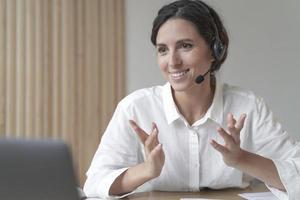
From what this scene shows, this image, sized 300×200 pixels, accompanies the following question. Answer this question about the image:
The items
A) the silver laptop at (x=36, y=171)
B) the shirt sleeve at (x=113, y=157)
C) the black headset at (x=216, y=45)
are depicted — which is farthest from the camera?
the black headset at (x=216, y=45)

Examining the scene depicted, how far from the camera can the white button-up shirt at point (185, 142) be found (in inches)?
54.9

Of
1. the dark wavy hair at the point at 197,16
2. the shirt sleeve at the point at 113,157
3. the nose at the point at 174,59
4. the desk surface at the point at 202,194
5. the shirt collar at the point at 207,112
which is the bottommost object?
the desk surface at the point at 202,194

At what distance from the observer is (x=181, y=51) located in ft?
4.91

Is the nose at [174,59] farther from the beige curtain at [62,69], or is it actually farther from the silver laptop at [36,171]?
the beige curtain at [62,69]

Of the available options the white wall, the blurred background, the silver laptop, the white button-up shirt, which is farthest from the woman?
the white wall

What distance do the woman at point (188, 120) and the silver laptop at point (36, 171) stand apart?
2.97 ft

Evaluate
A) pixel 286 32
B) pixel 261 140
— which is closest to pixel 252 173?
pixel 261 140

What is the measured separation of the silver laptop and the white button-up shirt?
918 millimetres

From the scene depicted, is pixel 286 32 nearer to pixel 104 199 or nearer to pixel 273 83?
pixel 273 83

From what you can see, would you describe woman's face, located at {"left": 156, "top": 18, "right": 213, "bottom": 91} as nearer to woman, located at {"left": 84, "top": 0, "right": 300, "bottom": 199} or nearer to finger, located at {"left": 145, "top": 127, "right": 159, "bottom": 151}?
woman, located at {"left": 84, "top": 0, "right": 300, "bottom": 199}

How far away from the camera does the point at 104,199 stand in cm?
129

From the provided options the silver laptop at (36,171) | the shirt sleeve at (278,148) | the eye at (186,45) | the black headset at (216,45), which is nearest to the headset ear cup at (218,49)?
the black headset at (216,45)

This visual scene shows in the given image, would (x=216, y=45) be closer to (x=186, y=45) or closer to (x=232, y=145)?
(x=186, y=45)

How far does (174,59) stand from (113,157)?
41 cm
